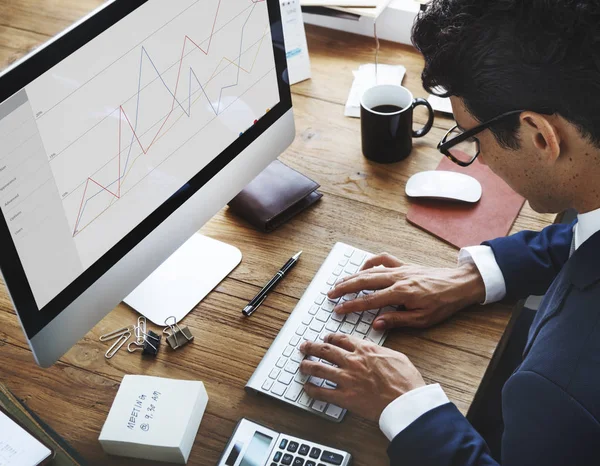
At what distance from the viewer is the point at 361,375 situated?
0.99m

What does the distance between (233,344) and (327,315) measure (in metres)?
0.16

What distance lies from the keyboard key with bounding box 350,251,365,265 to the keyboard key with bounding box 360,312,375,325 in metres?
0.10

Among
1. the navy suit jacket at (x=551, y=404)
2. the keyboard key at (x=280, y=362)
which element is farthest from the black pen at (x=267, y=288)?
the navy suit jacket at (x=551, y=404)

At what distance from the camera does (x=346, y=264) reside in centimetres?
117

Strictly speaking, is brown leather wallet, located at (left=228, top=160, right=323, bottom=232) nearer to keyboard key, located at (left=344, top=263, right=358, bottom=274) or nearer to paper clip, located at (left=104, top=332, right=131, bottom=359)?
keyboard key, located at (left=344, top=263, right=358, bottom=274)

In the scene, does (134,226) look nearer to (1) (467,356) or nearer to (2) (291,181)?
(2) (291,181)

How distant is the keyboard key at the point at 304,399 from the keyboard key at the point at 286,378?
30 millimetres

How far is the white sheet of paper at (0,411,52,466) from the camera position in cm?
91

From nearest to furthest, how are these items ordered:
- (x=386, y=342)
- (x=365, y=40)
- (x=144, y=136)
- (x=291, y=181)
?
1. (x=144, y=136)
2. (x=386, y=342)
3. (x=291, y=181)
4. (x=365, y=40)

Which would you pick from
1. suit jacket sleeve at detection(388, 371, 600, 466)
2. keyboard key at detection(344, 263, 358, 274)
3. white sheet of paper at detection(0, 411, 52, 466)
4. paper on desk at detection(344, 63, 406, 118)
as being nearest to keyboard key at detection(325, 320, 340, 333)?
keyboard key at detection(344, 263, 358, 274)

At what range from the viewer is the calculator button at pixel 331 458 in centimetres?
90

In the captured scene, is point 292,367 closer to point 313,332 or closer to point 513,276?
point 313,332

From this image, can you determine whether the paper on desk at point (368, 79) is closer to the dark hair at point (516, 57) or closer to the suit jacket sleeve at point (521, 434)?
the dark hair at point (516, 57)

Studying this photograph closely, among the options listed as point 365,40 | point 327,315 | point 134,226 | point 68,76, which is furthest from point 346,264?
point 365,40
